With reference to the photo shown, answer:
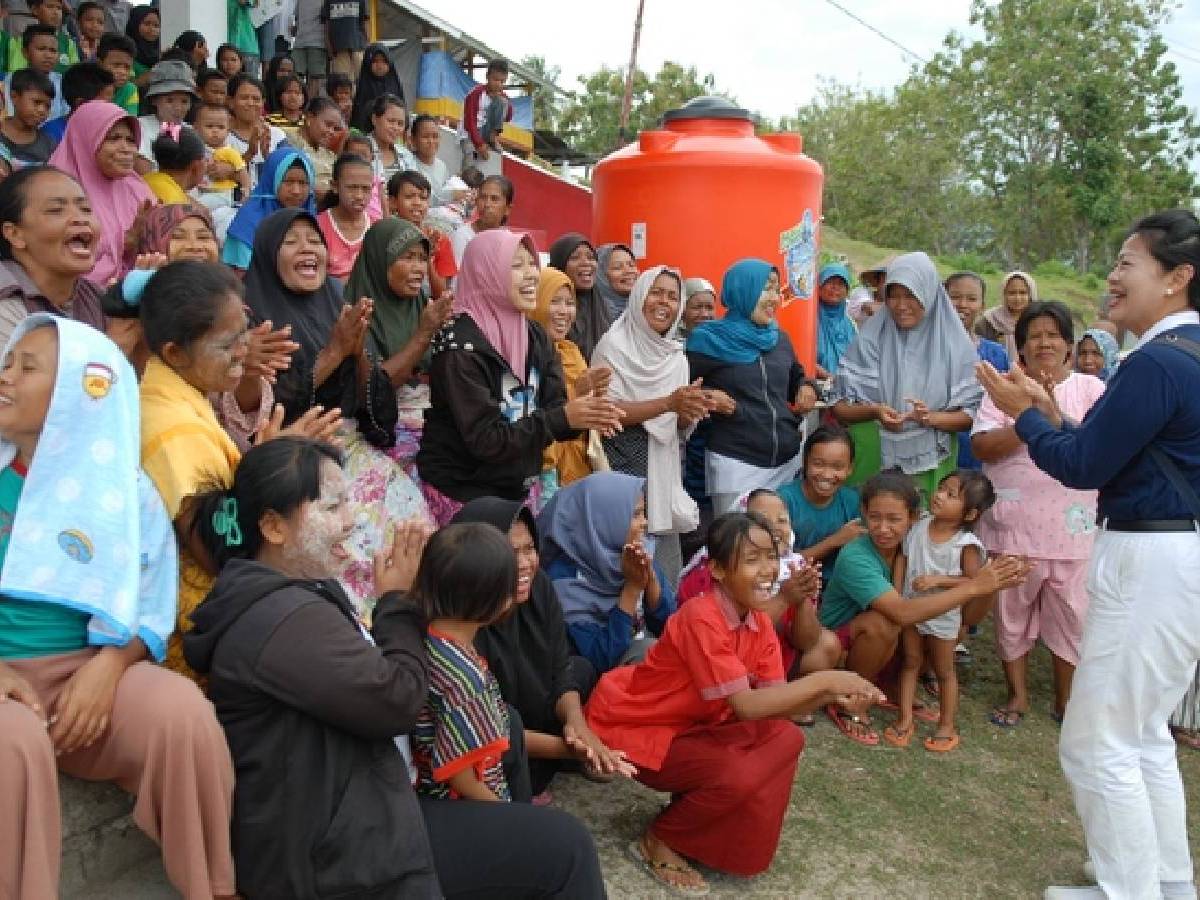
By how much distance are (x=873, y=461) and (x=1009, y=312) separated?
2.08 m

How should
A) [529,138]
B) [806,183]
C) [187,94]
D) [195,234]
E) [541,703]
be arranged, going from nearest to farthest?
[541,703], [195,234], [806,183], [187,94], [529,138]

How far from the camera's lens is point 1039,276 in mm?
22609

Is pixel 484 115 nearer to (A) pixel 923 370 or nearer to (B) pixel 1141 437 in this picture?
(A) pixel 923 370

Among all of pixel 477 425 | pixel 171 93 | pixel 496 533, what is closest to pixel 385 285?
pixel 477 425

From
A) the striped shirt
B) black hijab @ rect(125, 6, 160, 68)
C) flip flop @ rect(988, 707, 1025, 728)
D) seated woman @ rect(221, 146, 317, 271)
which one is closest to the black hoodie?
the striped shirt

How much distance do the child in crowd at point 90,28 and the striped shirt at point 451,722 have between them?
7.45 m

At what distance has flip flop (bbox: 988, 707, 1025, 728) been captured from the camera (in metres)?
4.58

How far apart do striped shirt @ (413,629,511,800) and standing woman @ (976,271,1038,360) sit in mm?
4935

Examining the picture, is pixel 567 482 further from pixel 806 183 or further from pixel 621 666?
pixel 806 183

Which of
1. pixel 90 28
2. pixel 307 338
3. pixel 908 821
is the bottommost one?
pixel 908 821

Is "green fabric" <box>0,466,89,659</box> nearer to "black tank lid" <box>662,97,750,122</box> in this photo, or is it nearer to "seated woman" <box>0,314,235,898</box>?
"seated woman" <box>0,314,235,898</box>

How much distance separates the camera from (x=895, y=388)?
16.7 feet

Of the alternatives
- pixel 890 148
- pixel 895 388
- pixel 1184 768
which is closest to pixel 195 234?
pixel 895 388

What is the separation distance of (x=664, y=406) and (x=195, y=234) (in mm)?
1978
